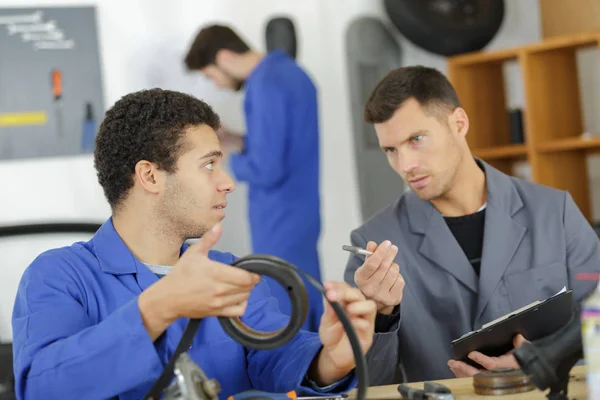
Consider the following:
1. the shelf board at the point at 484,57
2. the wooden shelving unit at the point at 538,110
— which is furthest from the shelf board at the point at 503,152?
the shelf board at the point at 484,57

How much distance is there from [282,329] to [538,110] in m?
2.78

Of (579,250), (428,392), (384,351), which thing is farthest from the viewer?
(579,250)

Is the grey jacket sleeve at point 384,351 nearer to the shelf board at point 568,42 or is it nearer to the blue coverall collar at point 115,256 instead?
the blue coverall collar at point 115,256

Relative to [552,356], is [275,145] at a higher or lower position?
higher

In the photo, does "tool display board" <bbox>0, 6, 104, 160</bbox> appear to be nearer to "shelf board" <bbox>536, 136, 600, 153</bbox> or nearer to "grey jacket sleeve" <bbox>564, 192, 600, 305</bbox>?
"shelf board" <bbox>536, 136, 600, 153</bbox>

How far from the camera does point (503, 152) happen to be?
383 cm

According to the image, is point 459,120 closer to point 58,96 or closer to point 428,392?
point 428,392

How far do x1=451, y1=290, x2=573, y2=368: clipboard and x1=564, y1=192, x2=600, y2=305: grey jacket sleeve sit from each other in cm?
43

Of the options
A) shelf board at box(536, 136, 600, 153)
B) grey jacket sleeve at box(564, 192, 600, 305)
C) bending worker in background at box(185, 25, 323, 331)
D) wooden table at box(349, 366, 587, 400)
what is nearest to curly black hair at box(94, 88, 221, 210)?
wooden table at box(349, 366, 587, 400)

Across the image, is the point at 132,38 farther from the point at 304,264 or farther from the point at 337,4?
the point at 304,264

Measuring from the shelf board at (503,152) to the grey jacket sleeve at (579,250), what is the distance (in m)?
1.67

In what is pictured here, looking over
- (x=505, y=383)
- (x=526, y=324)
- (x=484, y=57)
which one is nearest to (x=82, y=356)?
(x=505, y=383)

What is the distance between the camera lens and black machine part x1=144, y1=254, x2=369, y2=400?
1162 millimetres

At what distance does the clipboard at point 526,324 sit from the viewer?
1.58 m
